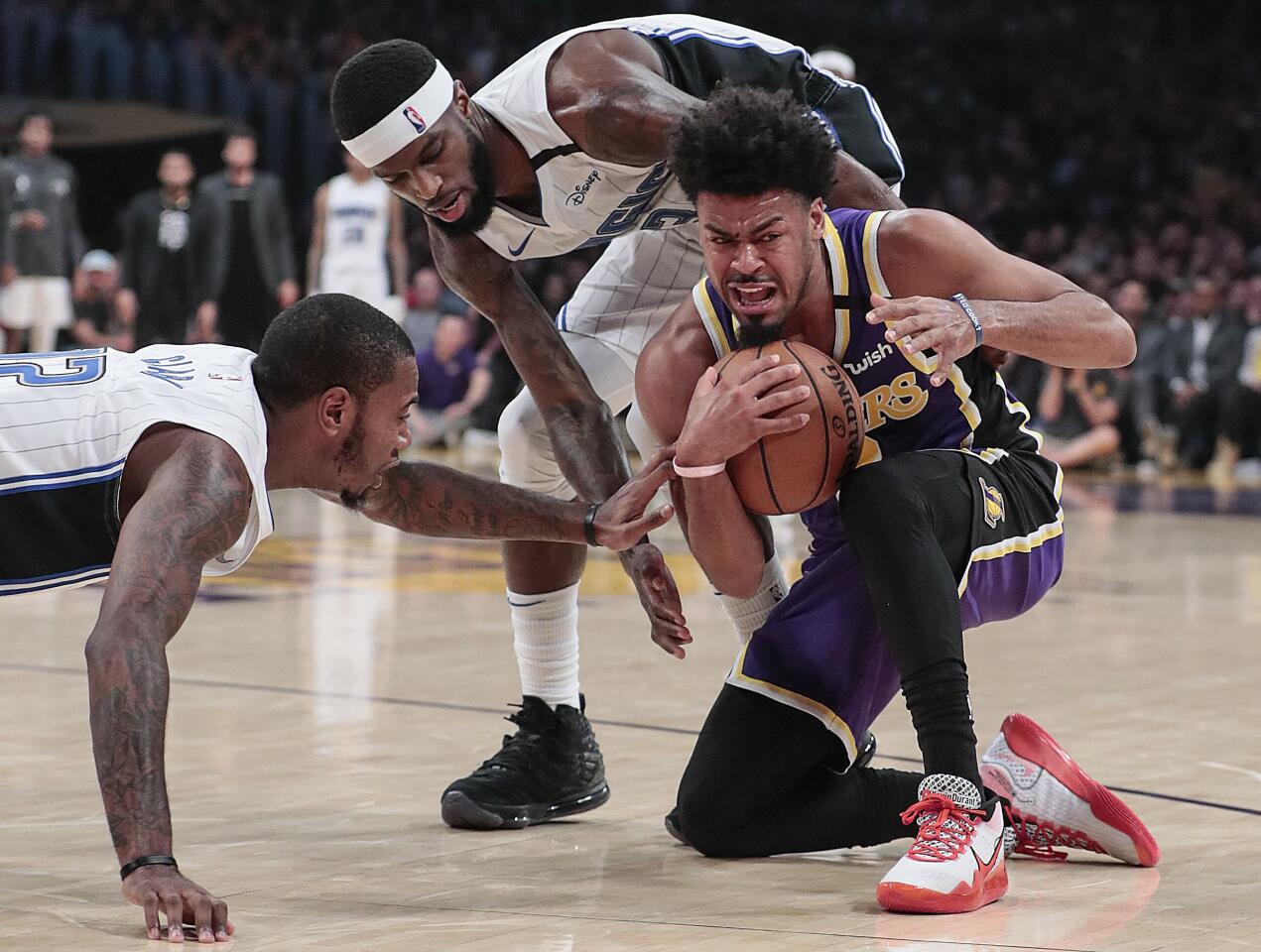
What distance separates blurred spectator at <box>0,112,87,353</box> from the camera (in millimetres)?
14766

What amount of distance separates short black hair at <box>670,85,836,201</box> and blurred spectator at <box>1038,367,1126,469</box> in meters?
11.1

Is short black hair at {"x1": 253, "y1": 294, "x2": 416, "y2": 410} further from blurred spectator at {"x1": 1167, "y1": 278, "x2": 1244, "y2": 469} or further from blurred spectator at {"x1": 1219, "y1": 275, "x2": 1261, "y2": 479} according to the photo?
blurred spectator at {"x1": 1167, "y1": 278, "x2": 1244, "y2": 469}

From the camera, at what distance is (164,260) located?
1410 centimetres

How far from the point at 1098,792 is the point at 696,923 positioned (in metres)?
0.87

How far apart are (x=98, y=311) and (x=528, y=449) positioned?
16.3 meters

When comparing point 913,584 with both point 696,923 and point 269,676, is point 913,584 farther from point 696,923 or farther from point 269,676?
point 269,676

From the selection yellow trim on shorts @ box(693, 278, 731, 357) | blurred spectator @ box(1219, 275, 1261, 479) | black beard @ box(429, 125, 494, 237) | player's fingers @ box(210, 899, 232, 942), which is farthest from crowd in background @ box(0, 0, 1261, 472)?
player's fingers @ box(210, 899, 232, 942)

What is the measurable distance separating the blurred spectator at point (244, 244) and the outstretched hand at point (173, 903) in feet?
35.6

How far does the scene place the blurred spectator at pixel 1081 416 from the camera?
561 inches

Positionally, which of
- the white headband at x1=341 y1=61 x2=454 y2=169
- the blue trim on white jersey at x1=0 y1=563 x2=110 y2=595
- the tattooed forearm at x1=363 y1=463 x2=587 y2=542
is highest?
the white headband at x1=341 y1=61 x2=454 y2=169

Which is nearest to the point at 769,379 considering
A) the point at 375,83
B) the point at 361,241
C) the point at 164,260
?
the point at 375,83

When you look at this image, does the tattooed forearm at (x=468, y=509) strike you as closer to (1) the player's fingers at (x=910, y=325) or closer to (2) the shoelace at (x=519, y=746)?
(2) the shoelace at (x=519, y=746)

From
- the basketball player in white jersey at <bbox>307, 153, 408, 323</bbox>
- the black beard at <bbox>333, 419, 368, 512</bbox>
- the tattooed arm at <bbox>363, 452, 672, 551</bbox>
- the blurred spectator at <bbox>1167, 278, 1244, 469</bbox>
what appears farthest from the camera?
the blurred spectator at <bbox>1167, 278, 1244, 469</bbox>

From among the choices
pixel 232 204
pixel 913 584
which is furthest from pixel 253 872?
pixel 232 204
